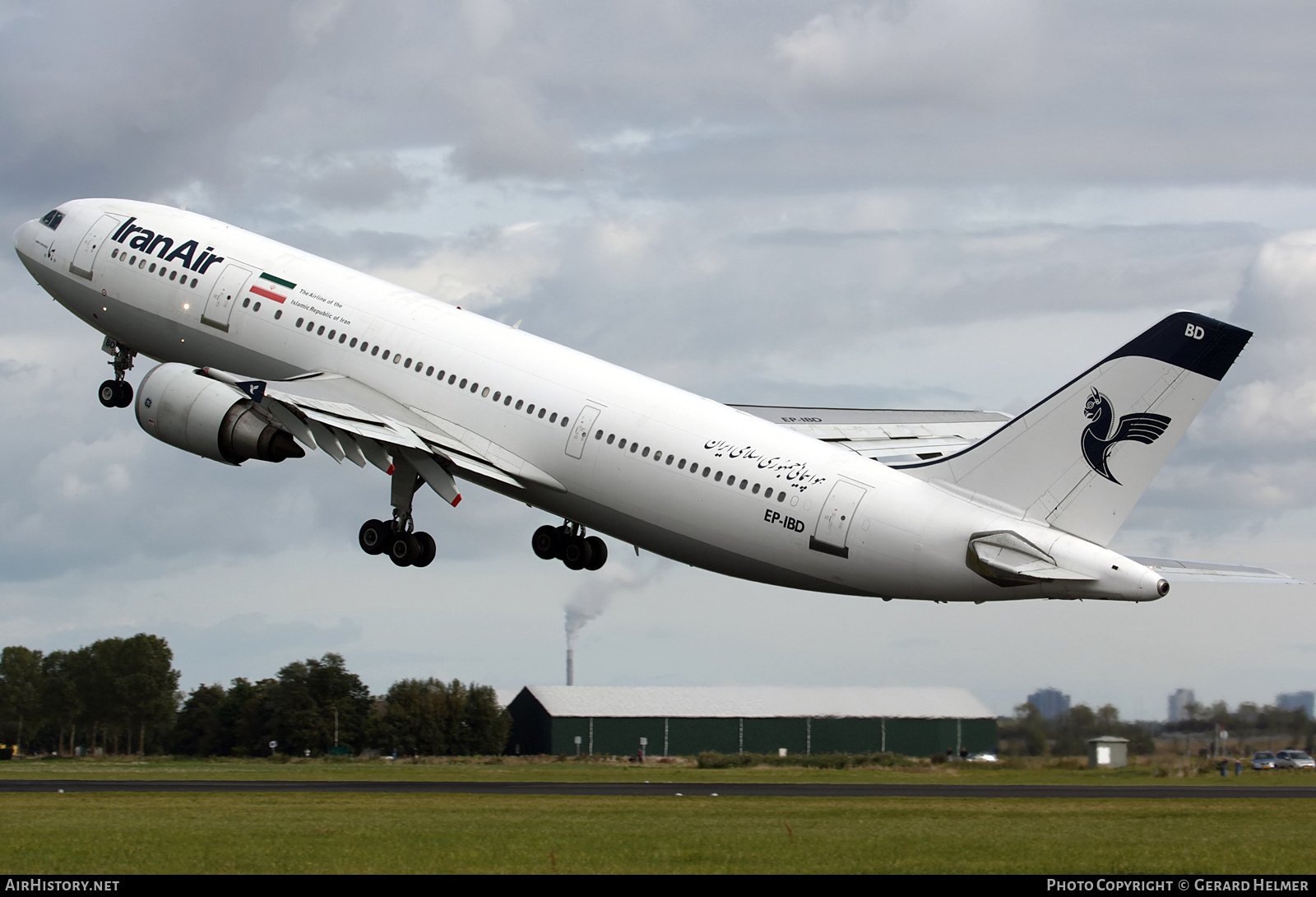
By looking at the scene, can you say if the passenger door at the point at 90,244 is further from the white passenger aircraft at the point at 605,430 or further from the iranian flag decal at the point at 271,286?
the iranian flag decal at the point at 271,286

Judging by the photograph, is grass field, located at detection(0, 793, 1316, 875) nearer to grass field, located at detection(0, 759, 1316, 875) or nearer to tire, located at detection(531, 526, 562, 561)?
grass field, located at detection(0, 759, 1316, 875)

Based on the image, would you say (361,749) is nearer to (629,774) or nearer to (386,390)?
(629,774)

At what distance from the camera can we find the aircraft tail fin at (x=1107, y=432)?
30.4 meters

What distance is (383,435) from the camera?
3912 cm

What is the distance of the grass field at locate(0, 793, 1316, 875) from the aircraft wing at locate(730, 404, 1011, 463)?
9480 mm

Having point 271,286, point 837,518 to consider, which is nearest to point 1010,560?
point 837,518

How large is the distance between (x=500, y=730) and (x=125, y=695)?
21.0m

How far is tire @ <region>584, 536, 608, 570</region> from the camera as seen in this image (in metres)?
44.4

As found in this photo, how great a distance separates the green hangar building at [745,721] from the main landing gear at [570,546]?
19.8 metres

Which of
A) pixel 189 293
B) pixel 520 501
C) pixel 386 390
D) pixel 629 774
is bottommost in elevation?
pixel 629 774

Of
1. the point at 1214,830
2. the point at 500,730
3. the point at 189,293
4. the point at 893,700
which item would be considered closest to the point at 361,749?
the point at 500,730

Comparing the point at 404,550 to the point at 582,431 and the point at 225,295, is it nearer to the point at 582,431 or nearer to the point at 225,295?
the point at 582,431

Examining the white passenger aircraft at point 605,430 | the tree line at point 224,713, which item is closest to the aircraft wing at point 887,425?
the white passenger aircraft at point 605,430

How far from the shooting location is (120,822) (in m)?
34.5
